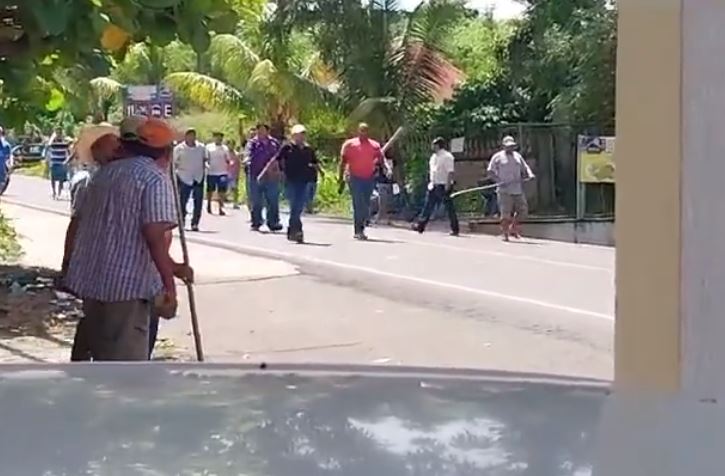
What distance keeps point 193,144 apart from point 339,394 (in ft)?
59.8

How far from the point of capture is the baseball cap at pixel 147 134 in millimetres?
5953

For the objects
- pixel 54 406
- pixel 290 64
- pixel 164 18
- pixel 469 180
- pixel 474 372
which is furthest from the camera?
pixel 290 64

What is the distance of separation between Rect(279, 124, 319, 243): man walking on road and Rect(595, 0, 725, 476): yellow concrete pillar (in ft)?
46.8

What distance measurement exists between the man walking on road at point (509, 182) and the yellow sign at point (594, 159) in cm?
326

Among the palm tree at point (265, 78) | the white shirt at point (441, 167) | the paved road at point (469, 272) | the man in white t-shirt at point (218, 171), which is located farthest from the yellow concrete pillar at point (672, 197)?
the palm tree at point (265, 78)

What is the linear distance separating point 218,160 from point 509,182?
6.63 m

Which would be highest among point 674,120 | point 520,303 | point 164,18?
point 164,18

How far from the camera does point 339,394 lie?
2.59 m

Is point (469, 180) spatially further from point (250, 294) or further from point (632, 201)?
point (632, 201)

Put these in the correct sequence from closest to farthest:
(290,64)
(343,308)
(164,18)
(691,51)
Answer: (691,51) < (164,18) < (343,308) < (290,64)

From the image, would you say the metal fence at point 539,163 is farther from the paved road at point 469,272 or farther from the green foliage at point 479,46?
the paved road at point 469,272

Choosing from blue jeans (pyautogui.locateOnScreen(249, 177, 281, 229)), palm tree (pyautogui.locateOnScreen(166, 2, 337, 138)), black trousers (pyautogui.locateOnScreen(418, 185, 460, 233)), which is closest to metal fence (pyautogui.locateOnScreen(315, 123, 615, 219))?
black trousers (pyautogui.locateOnScreen(418, 185, 460, 233))

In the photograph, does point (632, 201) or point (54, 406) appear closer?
point (54, 406)

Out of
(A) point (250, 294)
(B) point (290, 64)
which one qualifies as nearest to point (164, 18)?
(A) point (250, 294)
